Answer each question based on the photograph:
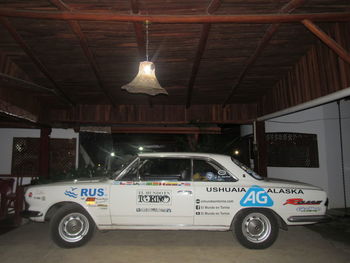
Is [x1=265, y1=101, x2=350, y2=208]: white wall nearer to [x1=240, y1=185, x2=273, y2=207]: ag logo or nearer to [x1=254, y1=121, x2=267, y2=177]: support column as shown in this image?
[x1=254, y1=121, x2=267, y2=177]: support column

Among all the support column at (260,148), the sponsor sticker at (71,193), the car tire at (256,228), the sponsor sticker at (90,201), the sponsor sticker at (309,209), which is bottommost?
the car tire at (256,228)

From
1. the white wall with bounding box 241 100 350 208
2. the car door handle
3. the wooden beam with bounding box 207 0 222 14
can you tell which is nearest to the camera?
the wooden beam with bounding box 207 0 222 14

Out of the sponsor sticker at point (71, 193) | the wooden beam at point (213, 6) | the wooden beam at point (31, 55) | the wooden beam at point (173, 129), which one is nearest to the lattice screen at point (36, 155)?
the wooden beam at point (173, 129)

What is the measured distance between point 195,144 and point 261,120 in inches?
109

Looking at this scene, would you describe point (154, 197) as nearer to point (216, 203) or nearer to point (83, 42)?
point (216, 203)

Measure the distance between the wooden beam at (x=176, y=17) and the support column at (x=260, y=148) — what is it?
17.0 ft

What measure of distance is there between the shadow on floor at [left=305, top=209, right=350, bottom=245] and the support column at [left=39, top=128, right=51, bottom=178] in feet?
30.6

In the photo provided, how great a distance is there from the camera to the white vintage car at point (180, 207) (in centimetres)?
455

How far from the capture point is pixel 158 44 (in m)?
5.68

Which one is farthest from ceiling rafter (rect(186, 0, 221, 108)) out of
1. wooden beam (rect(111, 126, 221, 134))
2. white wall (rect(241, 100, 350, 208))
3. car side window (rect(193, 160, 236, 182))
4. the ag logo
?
white wall (rect(241, 100, 350, 208))

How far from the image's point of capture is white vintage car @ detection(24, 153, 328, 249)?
4.55 m

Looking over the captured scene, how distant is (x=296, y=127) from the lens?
909cm

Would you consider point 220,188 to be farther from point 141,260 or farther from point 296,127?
point 296,127

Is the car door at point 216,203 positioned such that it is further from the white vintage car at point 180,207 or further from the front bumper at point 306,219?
the front bumper at point 306,219
